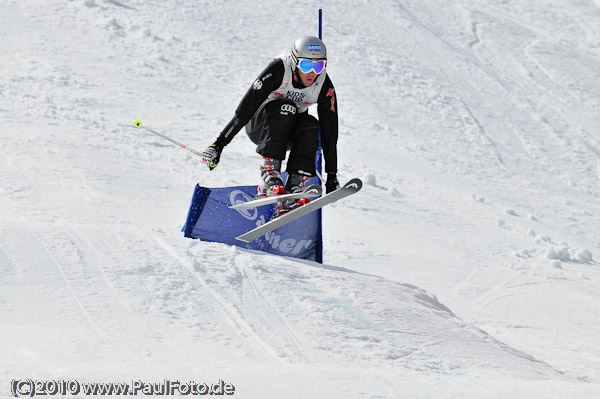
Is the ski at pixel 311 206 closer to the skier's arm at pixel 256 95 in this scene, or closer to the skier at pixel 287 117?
the skier at pixel 287 117

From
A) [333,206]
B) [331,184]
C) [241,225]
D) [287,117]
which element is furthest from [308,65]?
[333,206]

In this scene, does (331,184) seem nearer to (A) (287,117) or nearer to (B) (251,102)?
(A) (287,117)

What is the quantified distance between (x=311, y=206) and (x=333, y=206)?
417cm

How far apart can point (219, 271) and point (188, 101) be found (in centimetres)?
820

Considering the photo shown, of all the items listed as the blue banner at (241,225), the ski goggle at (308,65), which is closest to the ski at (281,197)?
the blue banner at (241,225)

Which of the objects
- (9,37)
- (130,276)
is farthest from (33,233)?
(9,37)

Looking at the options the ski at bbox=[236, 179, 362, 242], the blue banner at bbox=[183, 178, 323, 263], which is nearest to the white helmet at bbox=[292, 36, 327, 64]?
the ski at bbox=[236, 179, 362, 242]

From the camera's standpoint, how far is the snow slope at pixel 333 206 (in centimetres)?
404

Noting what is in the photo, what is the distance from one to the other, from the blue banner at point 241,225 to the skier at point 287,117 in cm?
37

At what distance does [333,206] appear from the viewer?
976cm

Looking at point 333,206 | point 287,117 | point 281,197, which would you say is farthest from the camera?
point 333,206

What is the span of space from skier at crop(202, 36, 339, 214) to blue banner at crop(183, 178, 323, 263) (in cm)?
37

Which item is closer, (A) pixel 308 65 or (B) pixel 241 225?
(A) pixel 308 65

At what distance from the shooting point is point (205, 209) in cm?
627
